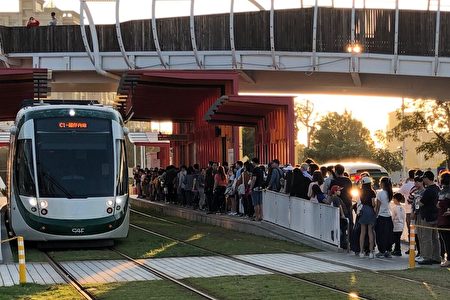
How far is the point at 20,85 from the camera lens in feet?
126

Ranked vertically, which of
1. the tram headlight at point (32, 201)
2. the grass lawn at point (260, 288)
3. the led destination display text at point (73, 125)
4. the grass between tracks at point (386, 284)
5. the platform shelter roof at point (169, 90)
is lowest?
the grass between tracks at point (386, 284)

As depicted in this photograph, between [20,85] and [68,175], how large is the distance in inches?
717

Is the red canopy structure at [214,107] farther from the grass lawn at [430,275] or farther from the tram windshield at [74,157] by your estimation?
the grass lawn at [430,275]

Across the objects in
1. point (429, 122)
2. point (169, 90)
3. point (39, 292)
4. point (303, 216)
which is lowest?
point (39, 292)

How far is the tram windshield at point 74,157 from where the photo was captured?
68.6 ft

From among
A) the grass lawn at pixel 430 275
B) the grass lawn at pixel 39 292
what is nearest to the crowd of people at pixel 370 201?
the grass lawn at pixel 430 275

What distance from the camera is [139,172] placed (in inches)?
2247

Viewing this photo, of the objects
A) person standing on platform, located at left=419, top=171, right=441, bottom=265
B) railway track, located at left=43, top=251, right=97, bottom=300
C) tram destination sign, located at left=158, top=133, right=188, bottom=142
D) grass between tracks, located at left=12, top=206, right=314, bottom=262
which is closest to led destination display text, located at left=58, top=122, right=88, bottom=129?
grass between tracks, located at left=12, top=206, right=314, bottom=262

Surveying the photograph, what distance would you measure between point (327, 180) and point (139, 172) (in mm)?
36776

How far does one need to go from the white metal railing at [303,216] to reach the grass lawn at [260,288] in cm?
485

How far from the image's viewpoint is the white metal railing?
19984mm

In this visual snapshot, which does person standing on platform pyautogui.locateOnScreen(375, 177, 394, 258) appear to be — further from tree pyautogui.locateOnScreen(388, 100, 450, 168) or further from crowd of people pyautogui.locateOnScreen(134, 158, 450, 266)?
tree pyautogui.locateOnScreen(388, 100, 450, 168)

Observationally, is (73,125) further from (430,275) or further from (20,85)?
(20,85)

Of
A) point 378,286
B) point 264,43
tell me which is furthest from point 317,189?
point 264,43
